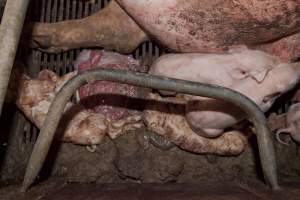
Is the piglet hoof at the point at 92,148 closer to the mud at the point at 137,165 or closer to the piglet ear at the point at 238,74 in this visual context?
the mud at the point at 137,165

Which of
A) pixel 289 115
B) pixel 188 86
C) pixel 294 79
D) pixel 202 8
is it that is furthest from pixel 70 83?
pixel 289 115

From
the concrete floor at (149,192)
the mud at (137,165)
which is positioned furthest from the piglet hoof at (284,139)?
the concrete floor at (149,192)

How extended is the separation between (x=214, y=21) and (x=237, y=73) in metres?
0.29

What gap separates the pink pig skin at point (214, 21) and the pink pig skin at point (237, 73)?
62mm

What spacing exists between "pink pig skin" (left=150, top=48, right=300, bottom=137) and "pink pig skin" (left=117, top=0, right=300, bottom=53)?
62mm

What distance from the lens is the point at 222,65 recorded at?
187 cm

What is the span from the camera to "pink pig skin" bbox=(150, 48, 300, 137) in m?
1.86

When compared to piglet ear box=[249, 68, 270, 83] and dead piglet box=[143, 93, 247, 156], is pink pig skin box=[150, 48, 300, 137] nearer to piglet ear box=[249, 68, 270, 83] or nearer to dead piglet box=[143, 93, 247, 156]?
piglet ear box=[249, 68, 270, 83]

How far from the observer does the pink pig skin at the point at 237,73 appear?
6.10 ft

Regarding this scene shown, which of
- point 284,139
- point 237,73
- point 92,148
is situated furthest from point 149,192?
point 284,139

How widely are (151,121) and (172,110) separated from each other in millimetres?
144

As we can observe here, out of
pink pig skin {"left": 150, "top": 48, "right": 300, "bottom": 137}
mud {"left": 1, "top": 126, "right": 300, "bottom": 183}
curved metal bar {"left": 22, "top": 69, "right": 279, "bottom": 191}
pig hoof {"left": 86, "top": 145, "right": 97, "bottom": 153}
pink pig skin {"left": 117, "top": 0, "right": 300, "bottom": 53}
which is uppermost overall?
pink pig skin {"left": 117, "top": 0, "right": 300, "bottom": 53}

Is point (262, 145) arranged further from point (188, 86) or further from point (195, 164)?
point (195, 164)

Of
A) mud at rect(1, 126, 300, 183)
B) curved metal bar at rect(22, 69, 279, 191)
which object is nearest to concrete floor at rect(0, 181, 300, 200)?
curved metal bar at rect(22, 69, 279, 191)
